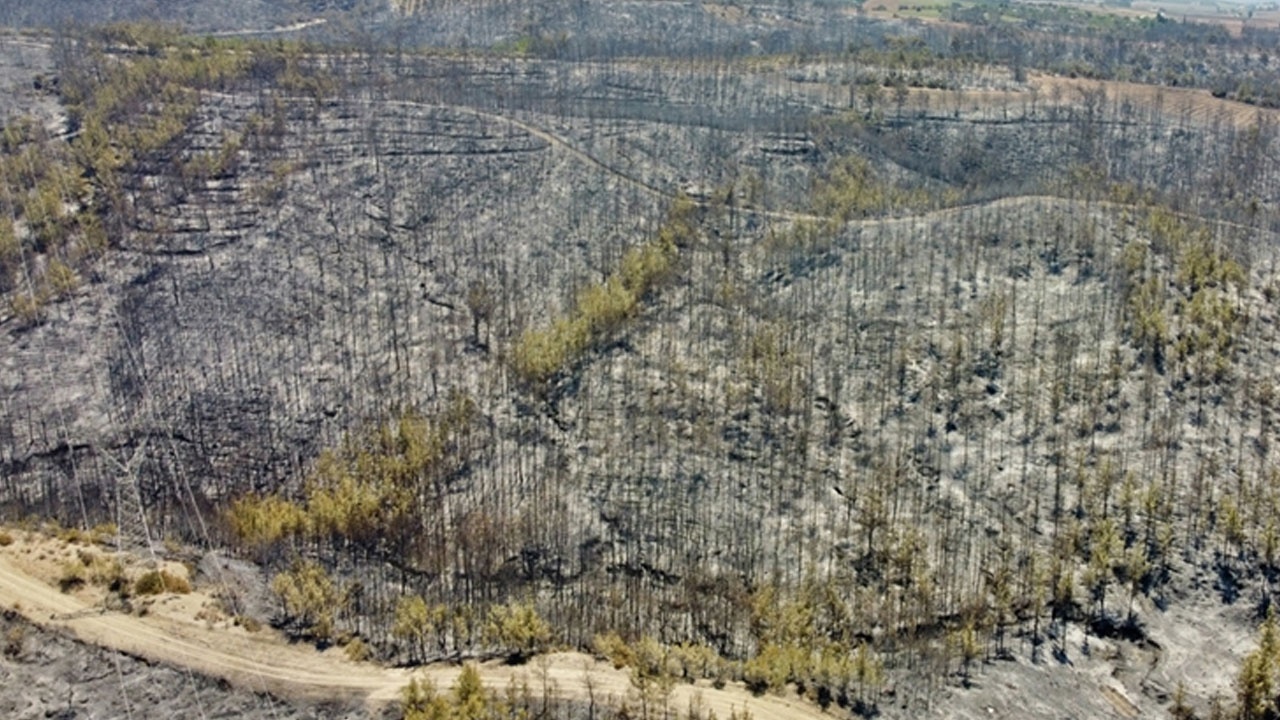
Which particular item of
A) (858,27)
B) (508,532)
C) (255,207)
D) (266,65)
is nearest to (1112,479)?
(508,532)

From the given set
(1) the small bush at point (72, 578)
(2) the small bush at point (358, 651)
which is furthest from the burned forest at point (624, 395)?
(1) the small bush at point (72, 578)

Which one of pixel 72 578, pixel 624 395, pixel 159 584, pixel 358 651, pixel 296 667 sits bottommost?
pixel 296 667

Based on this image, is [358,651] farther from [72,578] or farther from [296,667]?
[72,578]

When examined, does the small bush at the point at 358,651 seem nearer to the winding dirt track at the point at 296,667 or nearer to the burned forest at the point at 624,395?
the burned forest at the point at 624,395

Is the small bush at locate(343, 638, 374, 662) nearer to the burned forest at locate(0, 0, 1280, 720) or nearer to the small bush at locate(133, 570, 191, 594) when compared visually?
the burned forest at locate(0, 0, 1280, 720)

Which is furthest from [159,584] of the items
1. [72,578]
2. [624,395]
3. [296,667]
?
[624,395]

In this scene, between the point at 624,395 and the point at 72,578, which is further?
the point at 624,395

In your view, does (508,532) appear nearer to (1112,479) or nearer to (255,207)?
(1112,479)
